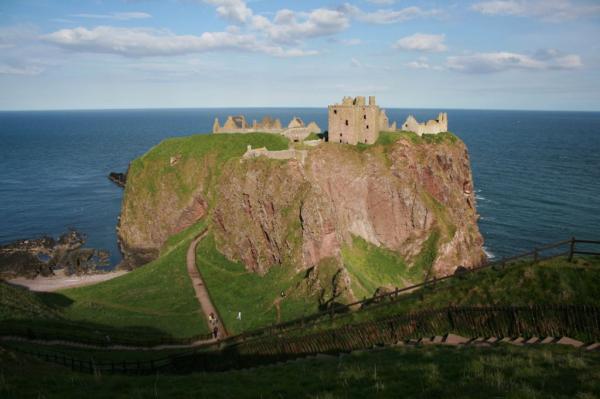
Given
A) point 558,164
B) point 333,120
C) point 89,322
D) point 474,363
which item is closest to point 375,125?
point 333,120

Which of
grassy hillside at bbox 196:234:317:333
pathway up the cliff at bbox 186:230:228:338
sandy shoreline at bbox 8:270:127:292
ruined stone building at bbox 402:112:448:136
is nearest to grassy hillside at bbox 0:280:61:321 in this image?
sandy shoreline at bbox 8:270:127:292

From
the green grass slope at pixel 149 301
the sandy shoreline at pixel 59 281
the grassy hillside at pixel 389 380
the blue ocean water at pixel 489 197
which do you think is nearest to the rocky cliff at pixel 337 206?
the green grass slope at pixel 149 301

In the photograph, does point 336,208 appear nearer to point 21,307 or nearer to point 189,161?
point 189,161

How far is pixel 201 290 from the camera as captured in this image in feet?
172

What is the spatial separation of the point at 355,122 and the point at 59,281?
174ft

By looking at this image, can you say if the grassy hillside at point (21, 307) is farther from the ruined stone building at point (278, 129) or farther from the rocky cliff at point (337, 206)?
the ruined stone building at point (278, 129)

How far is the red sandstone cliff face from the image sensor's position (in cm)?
5253

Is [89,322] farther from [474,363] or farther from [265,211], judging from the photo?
[474,363]

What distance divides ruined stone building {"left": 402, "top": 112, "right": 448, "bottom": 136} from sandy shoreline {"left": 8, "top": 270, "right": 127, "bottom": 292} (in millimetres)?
53321

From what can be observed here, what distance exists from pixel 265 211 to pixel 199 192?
2116 centimetres

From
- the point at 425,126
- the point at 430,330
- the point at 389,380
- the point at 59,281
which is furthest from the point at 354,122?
the point at 59,281

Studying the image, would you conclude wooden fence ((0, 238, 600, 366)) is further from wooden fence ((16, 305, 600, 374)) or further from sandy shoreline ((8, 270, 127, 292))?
sandy shoreline ((8, 270, 127, 292))

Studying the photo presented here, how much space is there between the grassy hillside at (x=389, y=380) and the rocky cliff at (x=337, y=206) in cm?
2946

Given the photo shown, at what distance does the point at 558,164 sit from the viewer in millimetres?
143000
